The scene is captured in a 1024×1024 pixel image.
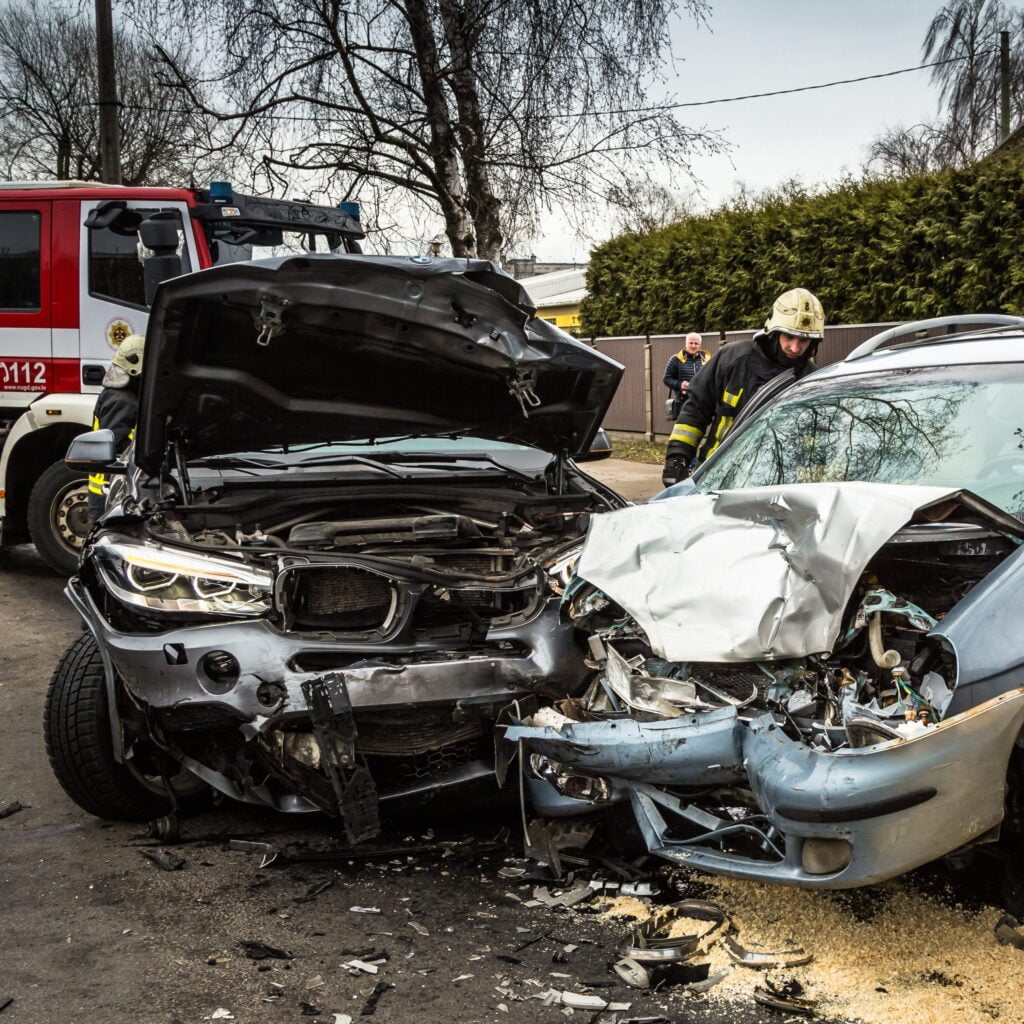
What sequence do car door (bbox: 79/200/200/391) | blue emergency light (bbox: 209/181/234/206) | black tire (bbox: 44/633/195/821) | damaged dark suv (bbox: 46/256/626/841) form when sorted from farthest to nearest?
car door (bbox: 79/200/200/391) < blue emergency light (bbox: 209/181/234/206) < black tire (bbox: 44/633/195/821) < damaged dark suv (bbox: 46/256/626/841)

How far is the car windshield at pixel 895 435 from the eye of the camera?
363 centimetres

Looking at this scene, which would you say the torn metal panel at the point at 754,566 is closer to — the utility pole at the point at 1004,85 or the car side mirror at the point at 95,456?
the car side mirror at the point at 95,456

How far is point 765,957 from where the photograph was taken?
3000 millimetres

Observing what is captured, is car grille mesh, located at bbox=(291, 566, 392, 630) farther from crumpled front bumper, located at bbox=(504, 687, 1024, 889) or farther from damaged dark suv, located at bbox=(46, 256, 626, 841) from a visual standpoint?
crumpled front bumper, located at bbox=(504, 687, 1024, 889)

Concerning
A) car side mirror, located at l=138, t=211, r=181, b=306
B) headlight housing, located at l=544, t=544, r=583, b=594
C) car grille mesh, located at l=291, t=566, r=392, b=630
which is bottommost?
car grille mesh, located at l=291, t=566, r=392, b=630

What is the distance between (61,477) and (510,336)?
5.11 metres

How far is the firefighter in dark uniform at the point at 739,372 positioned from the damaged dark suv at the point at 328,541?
4.62ft

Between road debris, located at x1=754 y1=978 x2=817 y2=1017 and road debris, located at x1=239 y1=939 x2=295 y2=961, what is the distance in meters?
1.18

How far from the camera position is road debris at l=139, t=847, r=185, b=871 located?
3.75 m

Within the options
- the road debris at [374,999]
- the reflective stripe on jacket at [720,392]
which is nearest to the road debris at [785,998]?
the road debris at [374,999]

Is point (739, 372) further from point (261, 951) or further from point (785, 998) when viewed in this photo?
point (261, 951)

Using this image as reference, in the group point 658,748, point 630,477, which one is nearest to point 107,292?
point 658,748

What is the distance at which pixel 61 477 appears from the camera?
845cm

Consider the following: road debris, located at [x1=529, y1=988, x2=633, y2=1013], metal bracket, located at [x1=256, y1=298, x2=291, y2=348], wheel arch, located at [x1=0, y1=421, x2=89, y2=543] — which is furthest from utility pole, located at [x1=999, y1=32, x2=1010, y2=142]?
road debris, located at [x1=529, y1=988, x2=633, y2=1013]
